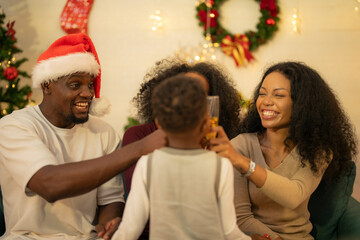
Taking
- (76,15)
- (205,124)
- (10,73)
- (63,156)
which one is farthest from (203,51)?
(205,124)

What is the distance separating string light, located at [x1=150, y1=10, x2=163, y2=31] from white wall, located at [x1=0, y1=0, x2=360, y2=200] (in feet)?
0.22

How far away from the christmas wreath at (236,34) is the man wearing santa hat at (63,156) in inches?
128

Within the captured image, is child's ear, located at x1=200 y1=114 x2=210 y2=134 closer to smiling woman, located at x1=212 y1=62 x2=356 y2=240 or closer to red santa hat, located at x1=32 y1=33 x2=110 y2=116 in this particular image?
smiling woman, located at x1=212 y1=62 x2=356 y2=240

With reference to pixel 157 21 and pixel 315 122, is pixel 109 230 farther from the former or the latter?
pixel 157 21

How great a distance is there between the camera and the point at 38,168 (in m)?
1.59

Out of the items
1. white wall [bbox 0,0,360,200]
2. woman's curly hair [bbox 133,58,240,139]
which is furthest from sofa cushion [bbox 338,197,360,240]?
white wall [bbox 0,0,360,200]

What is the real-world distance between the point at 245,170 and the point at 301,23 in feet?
13.3

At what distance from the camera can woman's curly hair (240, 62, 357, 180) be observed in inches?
77.1

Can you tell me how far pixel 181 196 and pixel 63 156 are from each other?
825 millimetres

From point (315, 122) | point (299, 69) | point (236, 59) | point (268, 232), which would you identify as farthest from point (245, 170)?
point (236, 59)

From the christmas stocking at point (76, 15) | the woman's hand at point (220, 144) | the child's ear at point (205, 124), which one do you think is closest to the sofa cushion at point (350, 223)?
the woman's hand at point (220, 144)

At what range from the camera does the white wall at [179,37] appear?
512cm

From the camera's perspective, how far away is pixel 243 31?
5.23 m

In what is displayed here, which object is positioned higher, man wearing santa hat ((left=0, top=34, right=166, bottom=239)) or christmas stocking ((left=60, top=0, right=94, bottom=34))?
christmas stocking ((left=60, top=0, right=94, bottom=34))
